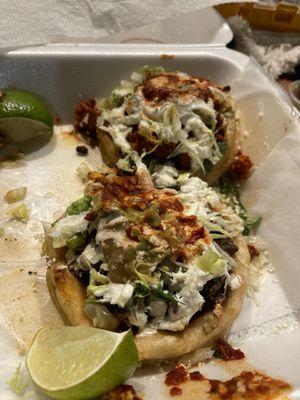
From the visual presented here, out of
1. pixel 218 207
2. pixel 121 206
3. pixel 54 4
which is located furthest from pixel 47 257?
pixel 54 4

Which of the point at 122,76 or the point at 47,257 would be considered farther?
the point at 122,76

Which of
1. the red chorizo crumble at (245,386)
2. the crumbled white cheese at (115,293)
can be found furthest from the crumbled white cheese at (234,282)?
the crumbled white cheese at (115,293)

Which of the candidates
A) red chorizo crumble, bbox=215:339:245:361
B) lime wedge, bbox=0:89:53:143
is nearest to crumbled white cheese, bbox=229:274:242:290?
red chorizo crumble, bbox=215:339:245:361

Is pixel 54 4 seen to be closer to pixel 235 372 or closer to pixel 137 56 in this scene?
pixel 137 56

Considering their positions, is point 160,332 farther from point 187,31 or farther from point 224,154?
point 187,31

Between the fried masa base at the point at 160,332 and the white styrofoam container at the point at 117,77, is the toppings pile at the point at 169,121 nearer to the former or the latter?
the white styrofoam container at the point at 117,77

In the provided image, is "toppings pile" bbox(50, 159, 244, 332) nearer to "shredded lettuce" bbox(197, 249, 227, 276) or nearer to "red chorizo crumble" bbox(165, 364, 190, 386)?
"shredded lettuce" bbox(197, 249, 227, 276)
